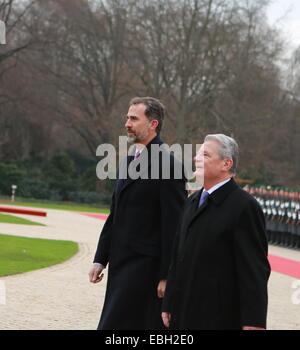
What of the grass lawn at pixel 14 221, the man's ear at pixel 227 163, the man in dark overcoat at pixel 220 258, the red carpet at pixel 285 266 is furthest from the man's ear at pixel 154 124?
the grass lawn at pixel 14 221

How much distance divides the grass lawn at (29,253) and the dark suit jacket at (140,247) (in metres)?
7.33

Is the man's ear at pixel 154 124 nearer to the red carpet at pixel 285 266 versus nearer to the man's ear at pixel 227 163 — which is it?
the man's ear at pixel 227 163

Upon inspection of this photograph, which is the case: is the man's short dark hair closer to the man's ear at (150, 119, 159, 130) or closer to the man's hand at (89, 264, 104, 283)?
the man's ear at (150, 119, 159, 130)

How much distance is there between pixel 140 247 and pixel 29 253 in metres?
10.8

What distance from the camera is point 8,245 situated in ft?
58.3

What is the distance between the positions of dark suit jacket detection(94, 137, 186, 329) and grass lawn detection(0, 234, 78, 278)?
289 inches

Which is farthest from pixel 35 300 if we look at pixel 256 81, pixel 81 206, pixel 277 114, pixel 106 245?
pixel 277 114

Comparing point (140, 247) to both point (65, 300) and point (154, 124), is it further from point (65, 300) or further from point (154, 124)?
point (65, 300)

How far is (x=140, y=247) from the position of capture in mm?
6008

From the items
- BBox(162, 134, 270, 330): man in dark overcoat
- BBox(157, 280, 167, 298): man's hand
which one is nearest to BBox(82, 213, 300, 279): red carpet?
BBox(157, 280, 167, 298): man's hand

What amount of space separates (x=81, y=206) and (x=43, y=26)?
522 inches

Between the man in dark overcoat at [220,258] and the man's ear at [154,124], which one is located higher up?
the man's ear at [154,124]

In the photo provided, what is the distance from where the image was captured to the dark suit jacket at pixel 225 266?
4836 millimetres

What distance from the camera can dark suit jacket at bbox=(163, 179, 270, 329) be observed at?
4836 millimetres
